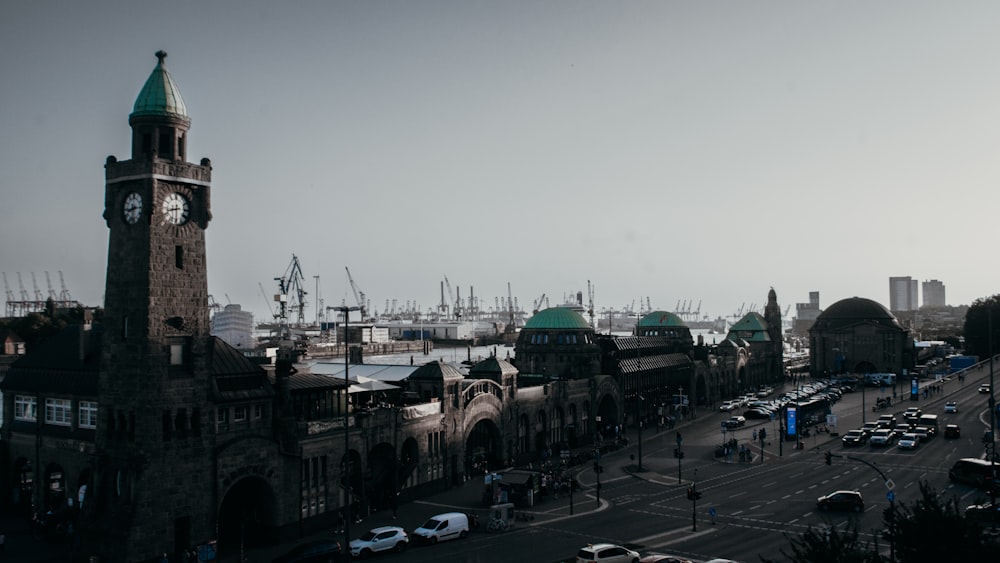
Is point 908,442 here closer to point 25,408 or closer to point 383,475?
point 383,475

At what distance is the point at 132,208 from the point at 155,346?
8835 mm

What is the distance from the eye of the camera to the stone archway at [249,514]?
54406 millimetres

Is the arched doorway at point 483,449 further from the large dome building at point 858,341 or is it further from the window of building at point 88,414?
the large dome building at point 858,341

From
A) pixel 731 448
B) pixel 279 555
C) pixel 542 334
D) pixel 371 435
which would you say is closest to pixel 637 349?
pixel 542 334

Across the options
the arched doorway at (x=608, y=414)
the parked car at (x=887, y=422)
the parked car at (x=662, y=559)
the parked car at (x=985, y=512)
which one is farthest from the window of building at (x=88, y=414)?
the parked car at (x=887, y=422)

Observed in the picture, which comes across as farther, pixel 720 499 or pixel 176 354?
pixel 720 499

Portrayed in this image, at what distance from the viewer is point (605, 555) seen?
1801 inches

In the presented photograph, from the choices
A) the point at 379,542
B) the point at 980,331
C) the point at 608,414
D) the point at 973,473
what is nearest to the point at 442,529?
the point at 379,542

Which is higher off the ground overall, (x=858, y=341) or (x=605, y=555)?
(x=858, y=341)

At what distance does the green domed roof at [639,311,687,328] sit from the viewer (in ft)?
469

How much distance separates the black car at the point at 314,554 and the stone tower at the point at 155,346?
6.95 m

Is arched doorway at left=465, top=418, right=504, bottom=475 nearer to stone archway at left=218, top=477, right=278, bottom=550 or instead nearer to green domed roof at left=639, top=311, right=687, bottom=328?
stone archway at left=218, top=477, right=278, bottom=550

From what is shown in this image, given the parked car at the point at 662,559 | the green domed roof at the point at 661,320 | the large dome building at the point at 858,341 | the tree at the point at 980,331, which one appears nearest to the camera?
the parked car at the point at 662,559

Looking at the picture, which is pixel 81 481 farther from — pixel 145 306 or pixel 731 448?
pixel 731 448
